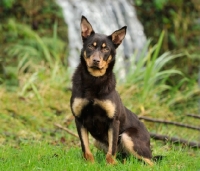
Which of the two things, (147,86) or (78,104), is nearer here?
(78,104)

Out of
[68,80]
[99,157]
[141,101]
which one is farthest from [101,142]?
[68,80]

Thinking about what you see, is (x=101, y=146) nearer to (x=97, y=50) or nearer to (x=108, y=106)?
(x=108, y=106)

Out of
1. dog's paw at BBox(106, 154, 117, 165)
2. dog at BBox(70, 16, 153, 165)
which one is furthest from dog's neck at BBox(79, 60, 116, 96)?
dog's paw at BBox(106, 154, 117, 165)

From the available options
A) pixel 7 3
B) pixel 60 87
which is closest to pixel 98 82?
pixel 60 87

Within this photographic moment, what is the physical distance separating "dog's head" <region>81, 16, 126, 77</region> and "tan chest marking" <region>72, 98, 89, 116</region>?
1.13 ft

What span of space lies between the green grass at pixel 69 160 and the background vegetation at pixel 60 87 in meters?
0.01

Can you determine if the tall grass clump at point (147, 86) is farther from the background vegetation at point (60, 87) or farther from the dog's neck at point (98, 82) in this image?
the dog's neck at point (98, 82)

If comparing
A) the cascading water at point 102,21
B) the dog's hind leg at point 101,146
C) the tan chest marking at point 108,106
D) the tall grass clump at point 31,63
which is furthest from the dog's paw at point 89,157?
the cascading water at point 102,21

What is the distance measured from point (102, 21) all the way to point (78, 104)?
26.5 ft

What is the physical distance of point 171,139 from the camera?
7.05 meters

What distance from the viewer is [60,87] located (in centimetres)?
1017

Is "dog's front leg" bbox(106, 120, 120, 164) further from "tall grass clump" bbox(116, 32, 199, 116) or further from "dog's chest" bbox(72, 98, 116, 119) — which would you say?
"tall grass clump" bbox(116, 32, 199, 116)

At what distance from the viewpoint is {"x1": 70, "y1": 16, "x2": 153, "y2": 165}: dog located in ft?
17.6

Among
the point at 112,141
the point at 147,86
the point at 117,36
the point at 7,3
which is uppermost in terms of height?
the point at 7,3
